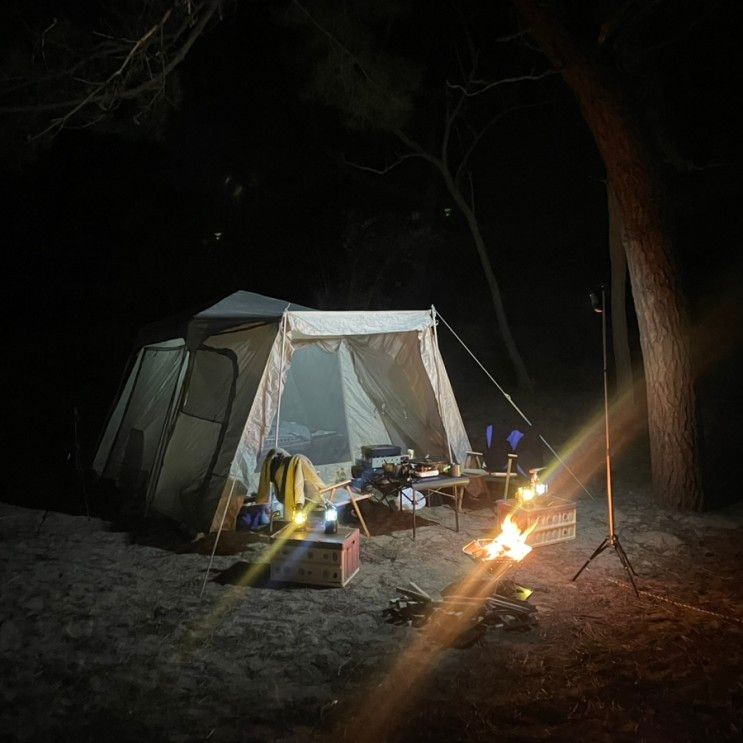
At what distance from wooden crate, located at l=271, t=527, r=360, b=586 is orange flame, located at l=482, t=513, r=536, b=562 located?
3.89 ft

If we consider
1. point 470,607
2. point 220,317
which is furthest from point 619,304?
point 470,607

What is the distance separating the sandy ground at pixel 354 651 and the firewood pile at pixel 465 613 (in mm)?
76

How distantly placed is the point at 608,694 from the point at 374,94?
7.14 m

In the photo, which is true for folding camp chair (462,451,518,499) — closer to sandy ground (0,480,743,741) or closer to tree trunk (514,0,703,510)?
sandy ground (0,480,743,741)

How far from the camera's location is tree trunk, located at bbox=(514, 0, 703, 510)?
19.5 feet

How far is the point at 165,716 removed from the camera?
9.59 ft

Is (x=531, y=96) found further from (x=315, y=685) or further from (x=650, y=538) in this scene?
(x=315, y=685)

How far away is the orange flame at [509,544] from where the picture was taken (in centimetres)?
499

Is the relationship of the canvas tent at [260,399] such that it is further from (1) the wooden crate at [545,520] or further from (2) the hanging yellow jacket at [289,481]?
(1) the wooden crate at [545,520]

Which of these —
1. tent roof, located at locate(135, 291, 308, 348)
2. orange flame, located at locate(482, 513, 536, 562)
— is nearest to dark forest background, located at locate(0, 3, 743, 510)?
tent roof, located at locate(135, 291, 308, 348)

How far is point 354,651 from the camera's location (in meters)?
3.59

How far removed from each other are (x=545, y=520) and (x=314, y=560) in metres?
1.98

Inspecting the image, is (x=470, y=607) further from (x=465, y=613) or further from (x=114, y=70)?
(x=114, y=70)

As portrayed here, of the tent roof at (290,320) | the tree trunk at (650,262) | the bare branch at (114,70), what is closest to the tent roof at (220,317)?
the tent roof at (290,320)
